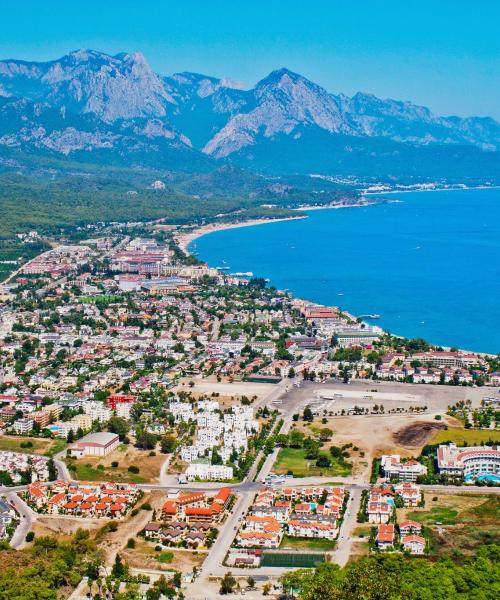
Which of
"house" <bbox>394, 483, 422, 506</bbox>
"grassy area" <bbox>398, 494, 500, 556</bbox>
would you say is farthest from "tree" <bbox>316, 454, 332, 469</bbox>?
"grassy area" <bbox>398, 494, 500, 556</bbox>

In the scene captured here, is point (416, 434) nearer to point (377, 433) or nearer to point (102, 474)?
point (377, 433)

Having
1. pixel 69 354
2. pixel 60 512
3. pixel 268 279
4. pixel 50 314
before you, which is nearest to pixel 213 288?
pixel 268 279

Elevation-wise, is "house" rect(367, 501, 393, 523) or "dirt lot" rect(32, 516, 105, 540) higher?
"house" rect(367, 501, 393, 523)

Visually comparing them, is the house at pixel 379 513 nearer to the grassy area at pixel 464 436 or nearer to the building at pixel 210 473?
the building at pixel 210 473

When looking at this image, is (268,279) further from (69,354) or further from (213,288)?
(69,354)

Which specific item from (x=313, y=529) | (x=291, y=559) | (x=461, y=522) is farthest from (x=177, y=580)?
(x=461, y=522)

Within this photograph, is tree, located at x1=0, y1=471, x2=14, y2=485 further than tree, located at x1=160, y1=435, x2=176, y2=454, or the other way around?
tree, located at x1=160, y1=435, x2=176, y2=454

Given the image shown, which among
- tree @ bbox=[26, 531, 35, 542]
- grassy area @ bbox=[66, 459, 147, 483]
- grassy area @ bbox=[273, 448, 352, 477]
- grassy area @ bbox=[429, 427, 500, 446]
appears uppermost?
grassy area @ bbox=[429, 427, 500, 446]

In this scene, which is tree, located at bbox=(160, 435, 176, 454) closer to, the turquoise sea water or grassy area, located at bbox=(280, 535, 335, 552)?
grassy area, located at bbox=(280, 535, 335, 552)
